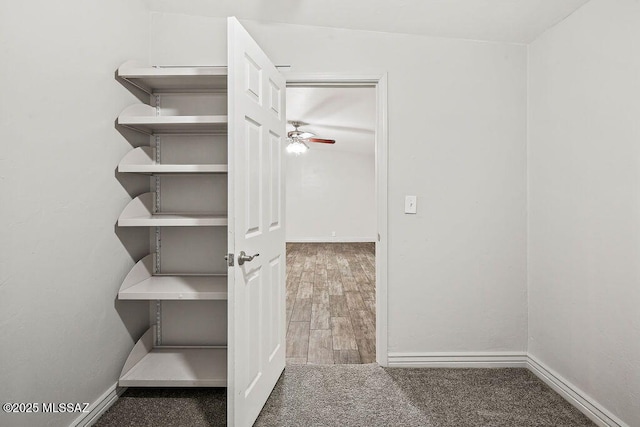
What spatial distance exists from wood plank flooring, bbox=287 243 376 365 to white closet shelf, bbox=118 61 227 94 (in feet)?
6.36

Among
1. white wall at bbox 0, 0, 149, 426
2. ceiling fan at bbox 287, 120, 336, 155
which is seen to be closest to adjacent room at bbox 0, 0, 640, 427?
white wall at bbox 0, 0, 149, 426

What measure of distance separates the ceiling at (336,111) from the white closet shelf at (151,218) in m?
1.75

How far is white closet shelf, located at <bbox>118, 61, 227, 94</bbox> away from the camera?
1.92m

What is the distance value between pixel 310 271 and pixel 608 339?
4099mm

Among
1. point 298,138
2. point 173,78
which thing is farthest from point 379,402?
point 298,138

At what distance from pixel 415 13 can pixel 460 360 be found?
224cm

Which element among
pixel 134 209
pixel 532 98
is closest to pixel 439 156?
pixel 532 98

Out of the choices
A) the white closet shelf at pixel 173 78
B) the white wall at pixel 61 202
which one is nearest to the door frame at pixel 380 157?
the white closet shelf at pixel 173 78

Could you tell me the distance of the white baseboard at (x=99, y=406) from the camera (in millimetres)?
1685

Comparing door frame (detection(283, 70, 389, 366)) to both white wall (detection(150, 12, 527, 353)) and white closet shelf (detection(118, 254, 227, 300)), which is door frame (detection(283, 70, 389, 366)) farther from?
white closet shelf (detection(118, 254, 227, 300))

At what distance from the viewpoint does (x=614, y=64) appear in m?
1.66

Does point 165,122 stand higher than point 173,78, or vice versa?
point 173,78

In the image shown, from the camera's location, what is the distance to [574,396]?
6.29 ft

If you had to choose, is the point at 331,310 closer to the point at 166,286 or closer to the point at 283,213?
the point at 283,213
